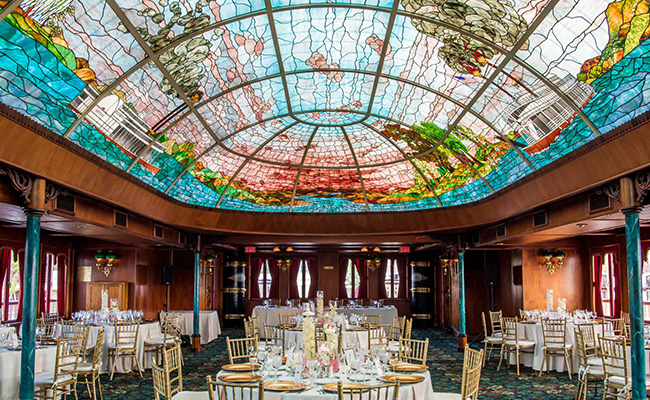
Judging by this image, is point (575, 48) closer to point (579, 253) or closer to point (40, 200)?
point (40, 200)

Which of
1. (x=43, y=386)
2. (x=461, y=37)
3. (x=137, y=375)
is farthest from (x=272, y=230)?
(x=461, y=37)

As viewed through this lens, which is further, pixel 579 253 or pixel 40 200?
pixel 579 253

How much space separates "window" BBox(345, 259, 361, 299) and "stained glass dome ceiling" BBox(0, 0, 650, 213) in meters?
9.23

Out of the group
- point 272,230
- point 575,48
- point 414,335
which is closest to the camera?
point 575,48

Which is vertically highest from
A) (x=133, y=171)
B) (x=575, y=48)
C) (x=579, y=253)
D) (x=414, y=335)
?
(x=575, y=48)

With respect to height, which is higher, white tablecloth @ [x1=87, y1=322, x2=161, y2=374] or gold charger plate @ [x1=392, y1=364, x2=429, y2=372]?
gold charger plate @ [x1=392, y1=364, x2=429, y2=372]

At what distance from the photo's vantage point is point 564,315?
11.8 m

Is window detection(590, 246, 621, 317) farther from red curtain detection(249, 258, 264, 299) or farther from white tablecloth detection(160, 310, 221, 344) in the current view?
red curtain detection(249, 258, 264, 299)

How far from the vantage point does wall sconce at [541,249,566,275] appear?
1407cm

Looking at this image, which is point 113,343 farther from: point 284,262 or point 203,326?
point 284,262

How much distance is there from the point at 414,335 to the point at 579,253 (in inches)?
207

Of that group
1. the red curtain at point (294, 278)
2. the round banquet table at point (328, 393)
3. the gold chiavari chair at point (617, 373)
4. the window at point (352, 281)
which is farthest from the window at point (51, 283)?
the gold chiavari chair at point (617, 373)

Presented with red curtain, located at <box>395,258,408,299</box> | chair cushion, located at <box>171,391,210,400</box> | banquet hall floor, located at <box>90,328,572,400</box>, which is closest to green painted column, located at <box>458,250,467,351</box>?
banquet hall floor, located at <box>90,328,572,400</box>

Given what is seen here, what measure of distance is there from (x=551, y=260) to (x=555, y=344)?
169 inches
